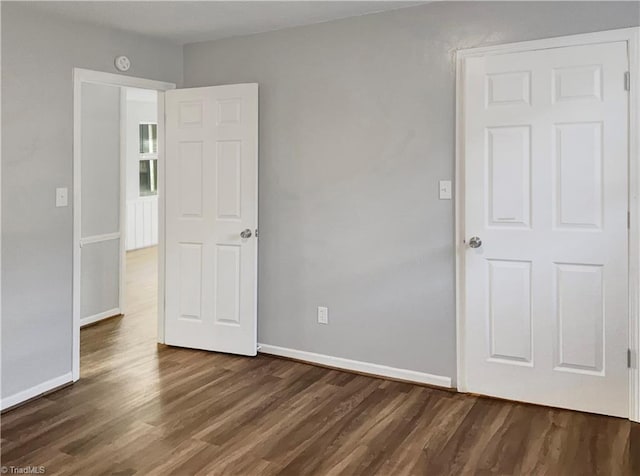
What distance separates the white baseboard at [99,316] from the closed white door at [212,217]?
3.33 ft

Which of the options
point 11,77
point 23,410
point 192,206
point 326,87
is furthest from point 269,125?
point 23,410

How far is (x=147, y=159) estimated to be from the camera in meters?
9.62

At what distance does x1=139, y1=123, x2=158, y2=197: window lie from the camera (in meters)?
9.48

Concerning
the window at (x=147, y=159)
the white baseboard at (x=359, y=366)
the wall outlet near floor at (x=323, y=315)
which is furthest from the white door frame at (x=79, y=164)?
the window at (x=147, y=159)

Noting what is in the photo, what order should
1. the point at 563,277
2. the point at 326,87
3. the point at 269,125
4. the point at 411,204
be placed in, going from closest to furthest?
1. the point at 563,277
2. the point at 411,204
3. the point at 326,87
4. the point at 269,125

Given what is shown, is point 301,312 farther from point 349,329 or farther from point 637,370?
→ point 637,370

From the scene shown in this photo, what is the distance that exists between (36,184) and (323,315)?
2069 mm

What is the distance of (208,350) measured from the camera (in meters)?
4.23

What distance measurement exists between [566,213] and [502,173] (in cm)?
42

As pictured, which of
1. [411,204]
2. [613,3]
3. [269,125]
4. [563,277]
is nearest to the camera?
[613,3]

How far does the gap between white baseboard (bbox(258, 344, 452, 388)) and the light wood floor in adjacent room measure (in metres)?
0.08

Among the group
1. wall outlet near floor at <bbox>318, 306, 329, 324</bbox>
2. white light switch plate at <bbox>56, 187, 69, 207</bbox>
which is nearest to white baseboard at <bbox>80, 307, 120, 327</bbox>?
white light switch plate at <bbox>56, 187, 69, 207</bbox>

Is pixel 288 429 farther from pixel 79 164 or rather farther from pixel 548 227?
pixel 79 164

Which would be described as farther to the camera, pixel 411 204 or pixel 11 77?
pixel 411 204
